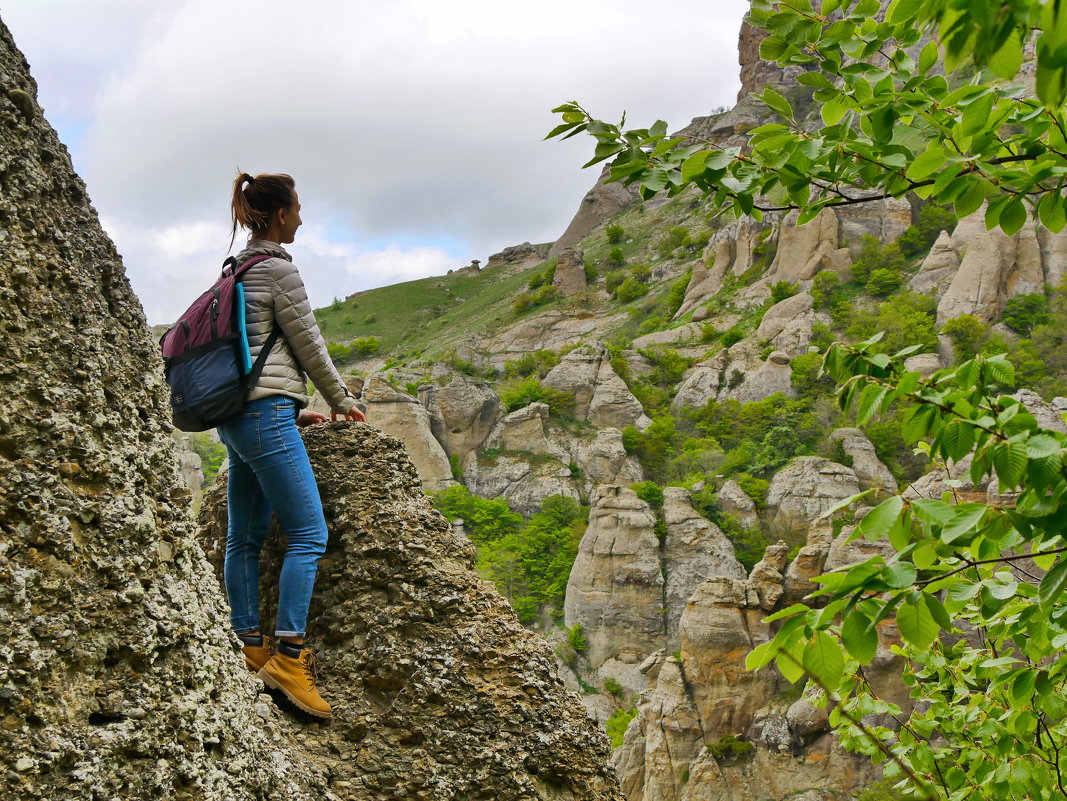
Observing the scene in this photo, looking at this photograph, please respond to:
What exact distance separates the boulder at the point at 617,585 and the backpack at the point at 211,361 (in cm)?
3001

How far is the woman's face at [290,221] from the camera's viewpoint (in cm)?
340

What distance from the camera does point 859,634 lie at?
183cm

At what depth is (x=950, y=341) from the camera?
41875mm

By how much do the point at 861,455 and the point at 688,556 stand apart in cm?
1118

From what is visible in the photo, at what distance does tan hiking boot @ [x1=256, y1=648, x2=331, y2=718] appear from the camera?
2.89 m

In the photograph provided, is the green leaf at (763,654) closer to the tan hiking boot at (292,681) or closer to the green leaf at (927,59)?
the tan hiking boot at (292,681)

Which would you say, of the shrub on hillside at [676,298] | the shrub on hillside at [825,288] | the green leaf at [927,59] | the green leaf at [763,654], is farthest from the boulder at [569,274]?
the green leaf at [763,654]

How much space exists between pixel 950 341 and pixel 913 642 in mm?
45246

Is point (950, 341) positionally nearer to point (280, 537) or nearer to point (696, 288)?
point (696, 288)

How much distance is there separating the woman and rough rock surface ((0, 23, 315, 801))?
64 cm

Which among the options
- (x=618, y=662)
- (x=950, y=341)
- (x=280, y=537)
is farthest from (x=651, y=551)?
(x=280, y=537)

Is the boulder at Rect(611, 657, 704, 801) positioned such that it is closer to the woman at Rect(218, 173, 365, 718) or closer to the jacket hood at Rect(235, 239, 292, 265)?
the woman at Rect(218, 173, 365, 718)

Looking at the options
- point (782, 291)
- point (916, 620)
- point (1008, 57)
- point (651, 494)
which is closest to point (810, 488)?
point (651, 494)

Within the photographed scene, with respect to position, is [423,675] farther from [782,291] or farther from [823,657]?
[782,291]
